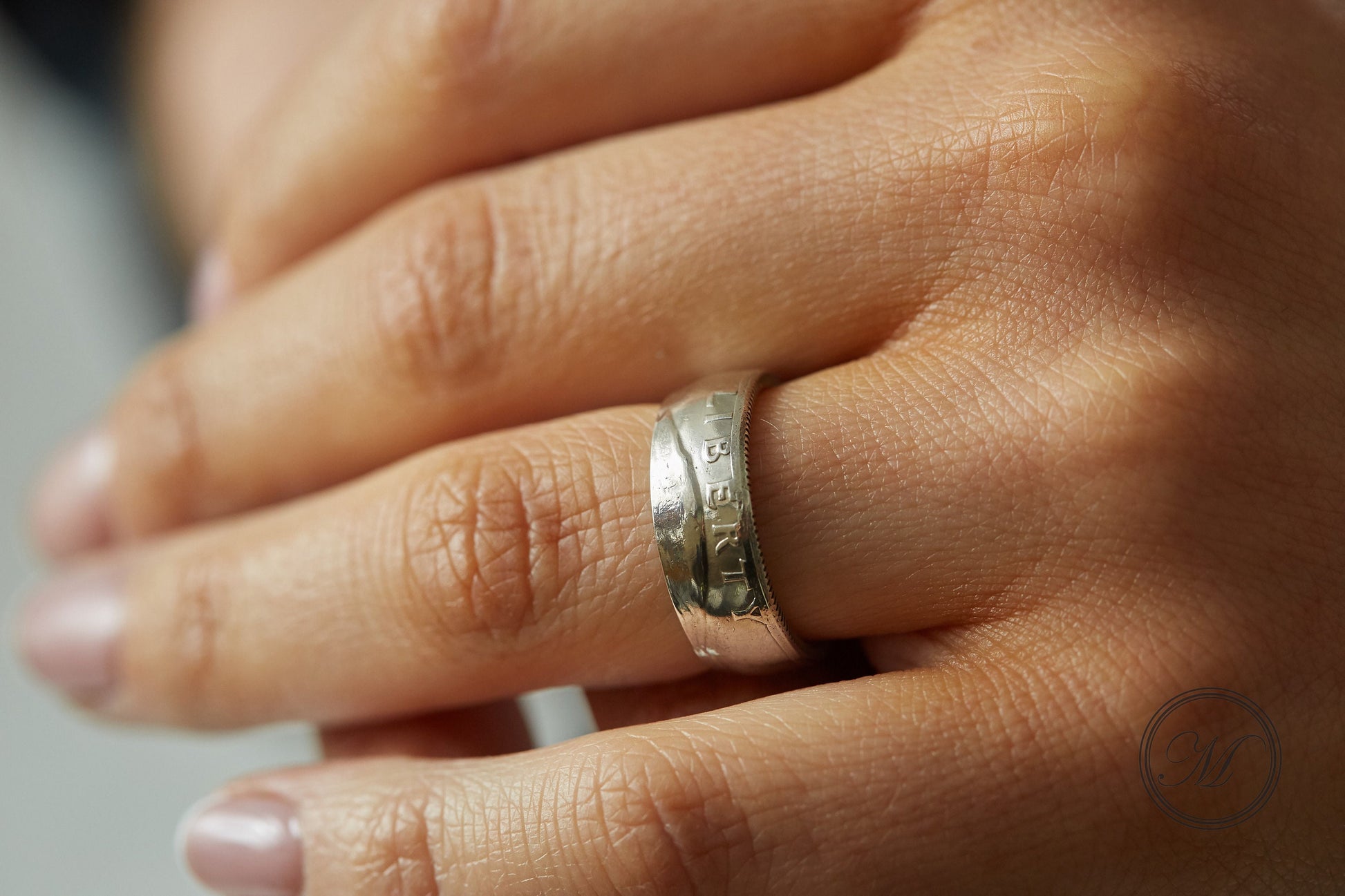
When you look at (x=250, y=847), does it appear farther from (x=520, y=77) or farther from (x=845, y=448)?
(x=520, y=77)

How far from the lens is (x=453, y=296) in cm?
87

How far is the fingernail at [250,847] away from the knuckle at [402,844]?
76 mm

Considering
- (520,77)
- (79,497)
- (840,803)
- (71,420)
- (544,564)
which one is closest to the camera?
(840,803)

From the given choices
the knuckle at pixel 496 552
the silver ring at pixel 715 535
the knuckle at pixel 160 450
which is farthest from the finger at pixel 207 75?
the silver ring at pixel 715 535

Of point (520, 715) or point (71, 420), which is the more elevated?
point (71, 420)

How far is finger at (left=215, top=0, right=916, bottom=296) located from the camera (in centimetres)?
84

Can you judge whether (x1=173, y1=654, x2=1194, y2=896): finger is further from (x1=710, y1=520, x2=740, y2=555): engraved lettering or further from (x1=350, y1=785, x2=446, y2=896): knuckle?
(x1=710, y1=520, x2=740, y2=555): engraved lettering

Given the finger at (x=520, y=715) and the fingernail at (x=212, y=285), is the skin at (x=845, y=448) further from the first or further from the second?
the fingernail at (x=212, y=285)

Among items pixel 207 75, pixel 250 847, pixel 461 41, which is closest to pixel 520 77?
pixel 461 41

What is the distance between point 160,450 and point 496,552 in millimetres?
494

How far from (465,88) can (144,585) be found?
576 mm

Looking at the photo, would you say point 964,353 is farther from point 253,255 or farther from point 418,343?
point 253,255

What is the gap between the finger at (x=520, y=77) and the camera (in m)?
0.84

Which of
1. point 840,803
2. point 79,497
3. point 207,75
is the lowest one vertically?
point 840,803
